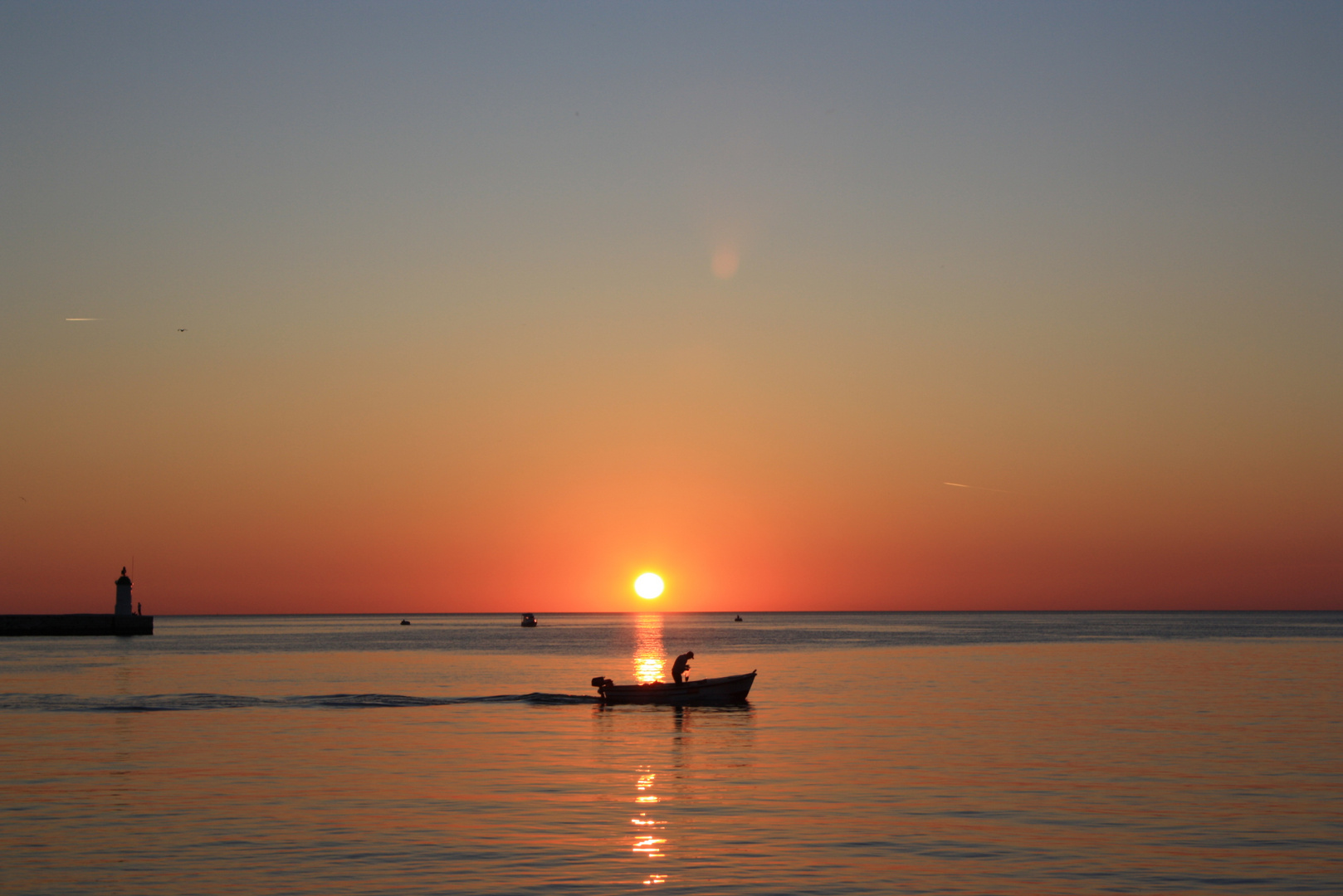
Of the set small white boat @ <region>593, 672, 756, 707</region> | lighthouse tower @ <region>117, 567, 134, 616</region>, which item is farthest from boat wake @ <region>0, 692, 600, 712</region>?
lighthouse tower @ <region>117, 567, 134, 616</region>

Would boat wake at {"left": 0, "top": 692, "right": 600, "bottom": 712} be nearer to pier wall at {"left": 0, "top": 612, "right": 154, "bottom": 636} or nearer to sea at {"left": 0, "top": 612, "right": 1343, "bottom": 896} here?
sea at {"left": 0, "top": 612, "right": 1343, "bottom": 896}

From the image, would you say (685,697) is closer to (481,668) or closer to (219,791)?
(219,791)

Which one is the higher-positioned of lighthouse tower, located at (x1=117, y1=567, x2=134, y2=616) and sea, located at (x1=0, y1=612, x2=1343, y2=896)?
lighthouse tower, located at (x1=117, y1=567, x2=134, y2=616)

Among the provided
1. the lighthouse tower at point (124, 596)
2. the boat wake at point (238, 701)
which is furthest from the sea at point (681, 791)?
the lighthouse tower at point (124, 596)

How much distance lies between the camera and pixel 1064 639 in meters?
152

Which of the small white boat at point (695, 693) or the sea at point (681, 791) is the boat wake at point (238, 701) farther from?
the small white boat at point (695, 693)

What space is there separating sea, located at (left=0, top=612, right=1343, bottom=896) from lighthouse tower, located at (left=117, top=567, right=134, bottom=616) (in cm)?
8763

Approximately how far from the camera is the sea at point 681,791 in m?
22.6

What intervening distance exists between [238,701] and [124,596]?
101 metres

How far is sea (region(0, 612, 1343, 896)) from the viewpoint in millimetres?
22641

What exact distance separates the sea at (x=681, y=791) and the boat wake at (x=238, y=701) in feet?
1.00

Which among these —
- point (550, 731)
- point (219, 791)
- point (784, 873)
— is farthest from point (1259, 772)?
point (219, 791)

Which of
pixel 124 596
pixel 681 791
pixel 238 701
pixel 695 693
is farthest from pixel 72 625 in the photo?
pixel 681 791

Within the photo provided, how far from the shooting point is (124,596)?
152000mm
